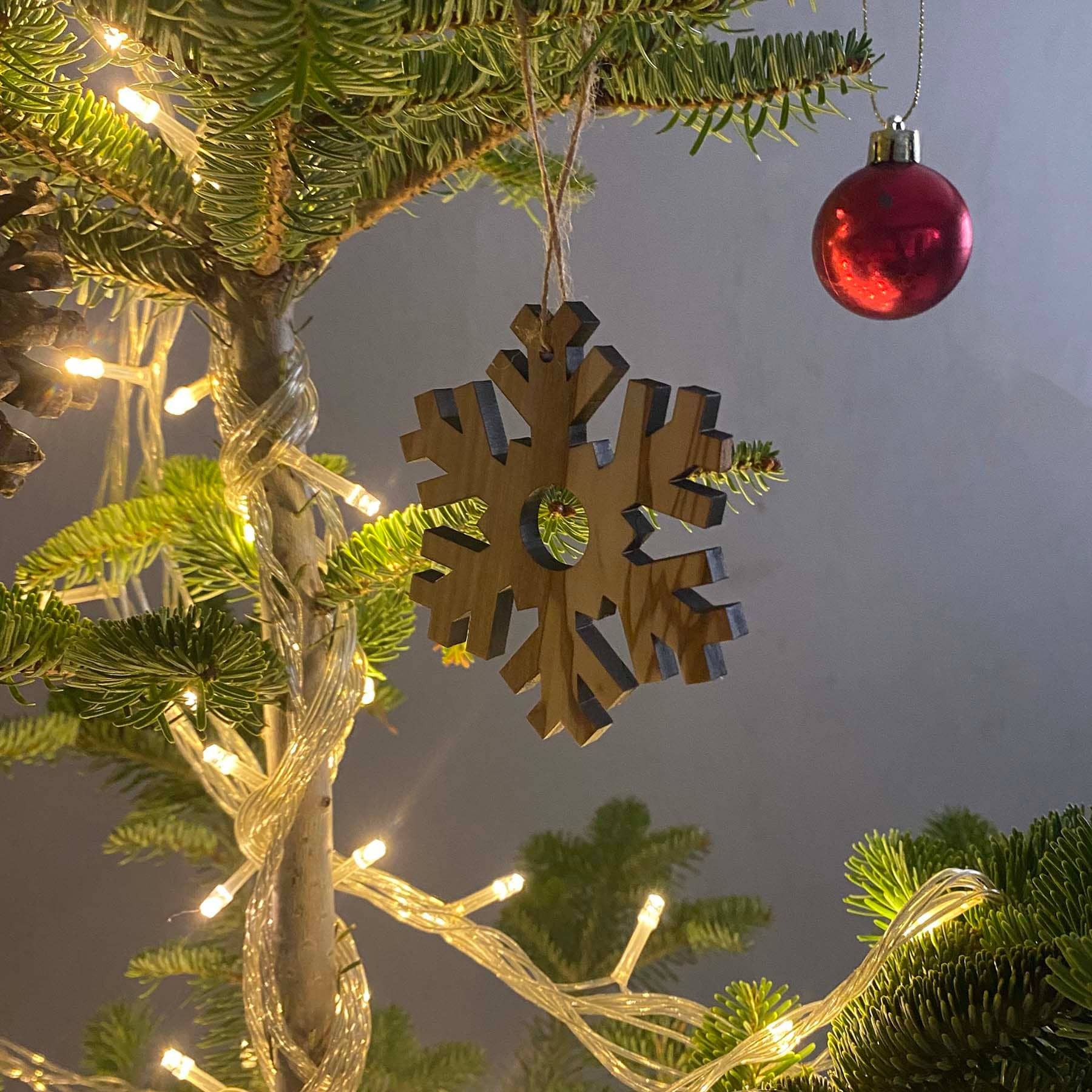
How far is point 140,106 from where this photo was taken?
0.46m

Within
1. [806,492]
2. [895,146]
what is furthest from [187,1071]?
[806,492]

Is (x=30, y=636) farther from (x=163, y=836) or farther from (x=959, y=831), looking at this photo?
(x=959, y=831)

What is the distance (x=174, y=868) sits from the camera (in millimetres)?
1019

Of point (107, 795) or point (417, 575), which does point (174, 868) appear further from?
point (417, 575)

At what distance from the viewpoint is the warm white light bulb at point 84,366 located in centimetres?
48

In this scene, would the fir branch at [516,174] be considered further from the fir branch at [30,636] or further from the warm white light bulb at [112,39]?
the fir branch at [30,636]

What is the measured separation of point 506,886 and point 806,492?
63 centimetres

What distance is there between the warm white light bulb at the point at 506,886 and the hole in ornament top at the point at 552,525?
182 millimetres

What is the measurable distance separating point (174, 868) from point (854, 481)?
76 cm

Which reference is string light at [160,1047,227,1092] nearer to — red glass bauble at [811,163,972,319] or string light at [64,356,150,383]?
string light at [64,356,150,383]

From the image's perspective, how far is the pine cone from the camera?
333 mm

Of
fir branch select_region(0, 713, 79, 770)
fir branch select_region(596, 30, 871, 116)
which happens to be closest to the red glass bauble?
fir branch select_region(596, 30, 871, 116)

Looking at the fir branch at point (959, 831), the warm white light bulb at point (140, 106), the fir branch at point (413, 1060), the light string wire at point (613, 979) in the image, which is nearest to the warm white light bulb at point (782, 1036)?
the light string wire at point (613, 979)

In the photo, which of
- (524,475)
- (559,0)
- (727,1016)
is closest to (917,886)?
(727,1016)
